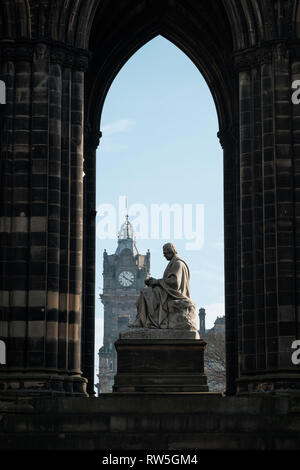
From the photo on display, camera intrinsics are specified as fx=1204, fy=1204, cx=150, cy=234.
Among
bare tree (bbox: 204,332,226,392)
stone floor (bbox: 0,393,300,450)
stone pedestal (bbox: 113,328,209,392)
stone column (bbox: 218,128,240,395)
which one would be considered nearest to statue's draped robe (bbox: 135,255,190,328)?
stone pedestal (bbox: 113,328,209,392)

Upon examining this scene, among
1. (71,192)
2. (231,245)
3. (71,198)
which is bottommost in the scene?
(231,245)

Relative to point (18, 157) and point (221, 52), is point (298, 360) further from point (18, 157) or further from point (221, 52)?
point (221, 52)

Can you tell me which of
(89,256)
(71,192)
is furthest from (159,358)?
(89,256)

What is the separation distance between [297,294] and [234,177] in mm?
8988

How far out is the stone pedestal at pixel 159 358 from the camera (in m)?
31.2

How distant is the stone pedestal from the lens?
31.2 metres

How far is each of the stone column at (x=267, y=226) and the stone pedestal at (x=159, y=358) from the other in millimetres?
1228

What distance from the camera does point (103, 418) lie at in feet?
88.2

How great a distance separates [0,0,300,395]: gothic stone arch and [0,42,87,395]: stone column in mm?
26

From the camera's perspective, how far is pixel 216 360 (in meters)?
67.6

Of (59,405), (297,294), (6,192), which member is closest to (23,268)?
(6,192)

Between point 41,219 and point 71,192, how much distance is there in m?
1.26
